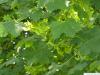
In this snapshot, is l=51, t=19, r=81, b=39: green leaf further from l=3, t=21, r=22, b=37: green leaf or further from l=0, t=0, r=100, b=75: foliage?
l=3, t=21, r=22, b=37: green leaf

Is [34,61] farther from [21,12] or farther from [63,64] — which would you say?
[21,12]

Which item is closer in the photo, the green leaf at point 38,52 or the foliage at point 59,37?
the foliage at point 59,37

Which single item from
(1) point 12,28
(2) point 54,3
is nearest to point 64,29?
(2) point 54,3

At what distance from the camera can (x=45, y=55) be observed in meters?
1.91

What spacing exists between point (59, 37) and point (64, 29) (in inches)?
5.1

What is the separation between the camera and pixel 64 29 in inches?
62.4

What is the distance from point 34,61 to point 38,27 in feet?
0.66

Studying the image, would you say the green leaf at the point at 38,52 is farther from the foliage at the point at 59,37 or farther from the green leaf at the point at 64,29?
the green leaf at the point at 64,29

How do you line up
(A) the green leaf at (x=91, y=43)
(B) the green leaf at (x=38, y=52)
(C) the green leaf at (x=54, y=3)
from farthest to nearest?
(B) the green leaf at (x=38, y=52) → (A) the green leaf at (x=91, y=43) → (C) the green leaf at (x=54, y=3)

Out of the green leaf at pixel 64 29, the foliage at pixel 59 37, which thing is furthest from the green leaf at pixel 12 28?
the green leaf at pixel 64 29

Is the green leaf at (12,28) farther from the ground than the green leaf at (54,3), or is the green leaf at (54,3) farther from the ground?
the green leaf at (54,3)

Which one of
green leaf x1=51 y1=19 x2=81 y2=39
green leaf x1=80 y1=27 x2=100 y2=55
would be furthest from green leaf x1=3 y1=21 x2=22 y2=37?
green leaf x1=80 y1=27 x2=100 y2=55

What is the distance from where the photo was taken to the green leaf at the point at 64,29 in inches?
61.9

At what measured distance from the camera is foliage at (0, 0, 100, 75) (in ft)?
5.58
